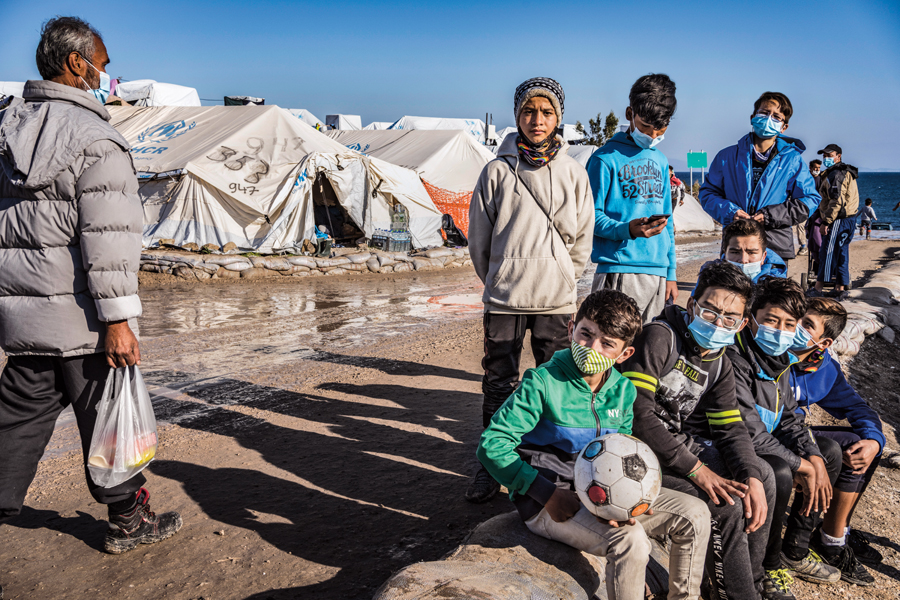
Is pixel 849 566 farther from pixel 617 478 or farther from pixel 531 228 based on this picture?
pixel 531 228

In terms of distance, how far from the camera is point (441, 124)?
35125mm

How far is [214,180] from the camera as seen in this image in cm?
1395

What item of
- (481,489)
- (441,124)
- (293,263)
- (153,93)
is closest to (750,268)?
(481,489)

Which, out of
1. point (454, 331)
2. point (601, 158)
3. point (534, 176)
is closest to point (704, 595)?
point (534, 176)

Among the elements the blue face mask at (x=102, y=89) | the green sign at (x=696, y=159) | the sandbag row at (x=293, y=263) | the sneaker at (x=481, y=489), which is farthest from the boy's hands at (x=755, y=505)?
the green sign at (x=696, y=159)

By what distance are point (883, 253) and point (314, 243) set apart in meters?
16.8

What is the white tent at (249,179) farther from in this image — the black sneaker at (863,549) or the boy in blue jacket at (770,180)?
the black sneaker at (863,549)

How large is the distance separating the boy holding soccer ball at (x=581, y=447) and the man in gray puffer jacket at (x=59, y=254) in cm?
158

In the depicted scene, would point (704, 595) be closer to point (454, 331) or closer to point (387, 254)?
point (454, 331)

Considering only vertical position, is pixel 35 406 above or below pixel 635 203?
below

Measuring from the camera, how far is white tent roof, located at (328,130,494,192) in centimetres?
1928

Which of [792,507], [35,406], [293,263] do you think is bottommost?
[792,507]

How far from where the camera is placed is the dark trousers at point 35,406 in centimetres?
246

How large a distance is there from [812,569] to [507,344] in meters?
1.80
